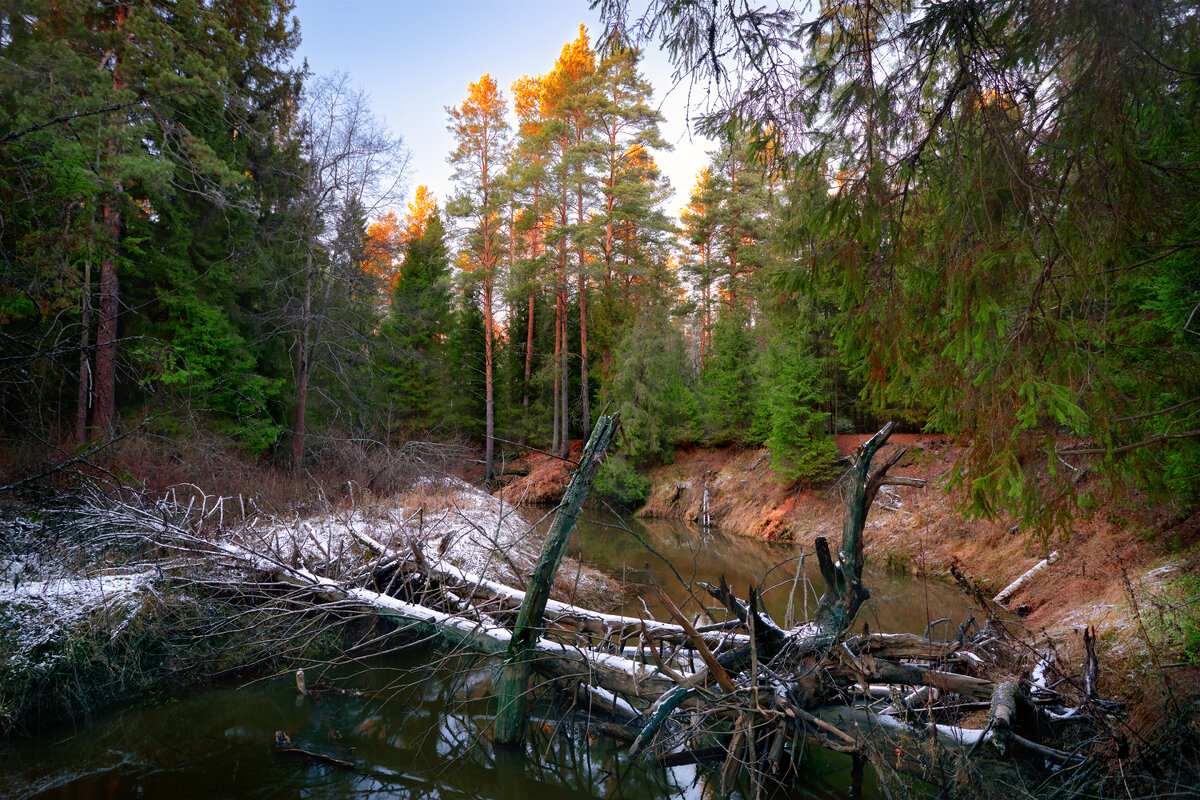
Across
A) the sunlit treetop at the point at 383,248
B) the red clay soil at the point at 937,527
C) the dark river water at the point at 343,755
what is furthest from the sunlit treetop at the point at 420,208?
the dark river water at the point at 343,755

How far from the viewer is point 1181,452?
5059mm

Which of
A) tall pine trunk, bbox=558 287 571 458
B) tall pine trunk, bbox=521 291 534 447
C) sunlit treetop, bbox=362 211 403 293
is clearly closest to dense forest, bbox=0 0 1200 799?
sunlit treetop, bbox=362 211 403 293

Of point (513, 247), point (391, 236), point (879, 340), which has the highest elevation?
point (391, 236)

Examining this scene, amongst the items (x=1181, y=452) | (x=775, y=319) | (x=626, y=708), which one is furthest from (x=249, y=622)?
(x=775, y=319)

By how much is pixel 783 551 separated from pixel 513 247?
1534 cm

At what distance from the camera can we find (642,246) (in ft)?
78.2

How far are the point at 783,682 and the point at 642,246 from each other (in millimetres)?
21467

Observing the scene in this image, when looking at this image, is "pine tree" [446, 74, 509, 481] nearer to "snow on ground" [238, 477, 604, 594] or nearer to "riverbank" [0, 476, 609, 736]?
"snow on ground" [238, 477, 604, 594]

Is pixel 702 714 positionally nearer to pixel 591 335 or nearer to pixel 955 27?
pixel 955 27

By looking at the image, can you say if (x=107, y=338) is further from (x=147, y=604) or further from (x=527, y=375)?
(x=527, y=375)

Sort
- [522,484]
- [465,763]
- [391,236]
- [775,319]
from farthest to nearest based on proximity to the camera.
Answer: [391,236] < [522,484] < [775,319] < [465,763]

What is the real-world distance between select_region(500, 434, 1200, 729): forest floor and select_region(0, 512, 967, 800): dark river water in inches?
76.7

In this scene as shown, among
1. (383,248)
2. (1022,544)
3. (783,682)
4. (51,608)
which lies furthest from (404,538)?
(383,248)

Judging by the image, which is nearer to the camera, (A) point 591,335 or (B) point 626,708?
(B) point 626,708
